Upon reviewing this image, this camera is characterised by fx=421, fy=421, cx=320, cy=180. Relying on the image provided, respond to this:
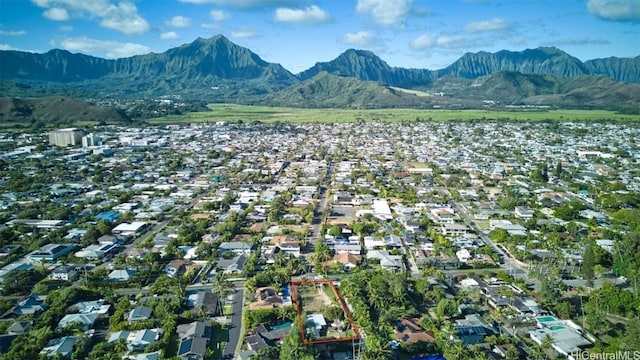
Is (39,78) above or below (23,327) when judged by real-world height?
above

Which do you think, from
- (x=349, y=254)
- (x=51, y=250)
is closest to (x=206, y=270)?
(x=349, y=254)

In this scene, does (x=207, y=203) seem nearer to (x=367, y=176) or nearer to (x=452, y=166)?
(x=367, y=176)

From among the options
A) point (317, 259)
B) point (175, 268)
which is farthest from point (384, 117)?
point (175, 268)

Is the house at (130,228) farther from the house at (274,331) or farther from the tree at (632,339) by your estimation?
the tree at (632,339)

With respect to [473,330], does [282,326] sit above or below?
below

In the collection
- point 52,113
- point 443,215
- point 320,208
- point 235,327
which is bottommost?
point 235,327

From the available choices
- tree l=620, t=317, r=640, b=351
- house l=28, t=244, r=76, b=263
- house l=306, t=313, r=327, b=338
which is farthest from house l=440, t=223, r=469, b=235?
house l=28, t=244, r=76, b=263

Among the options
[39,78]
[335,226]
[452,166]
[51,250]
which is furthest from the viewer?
[39,78]

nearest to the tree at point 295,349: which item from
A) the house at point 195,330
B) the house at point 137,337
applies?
the house at point 195,330

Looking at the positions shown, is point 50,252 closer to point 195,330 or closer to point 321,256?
point 195,330
